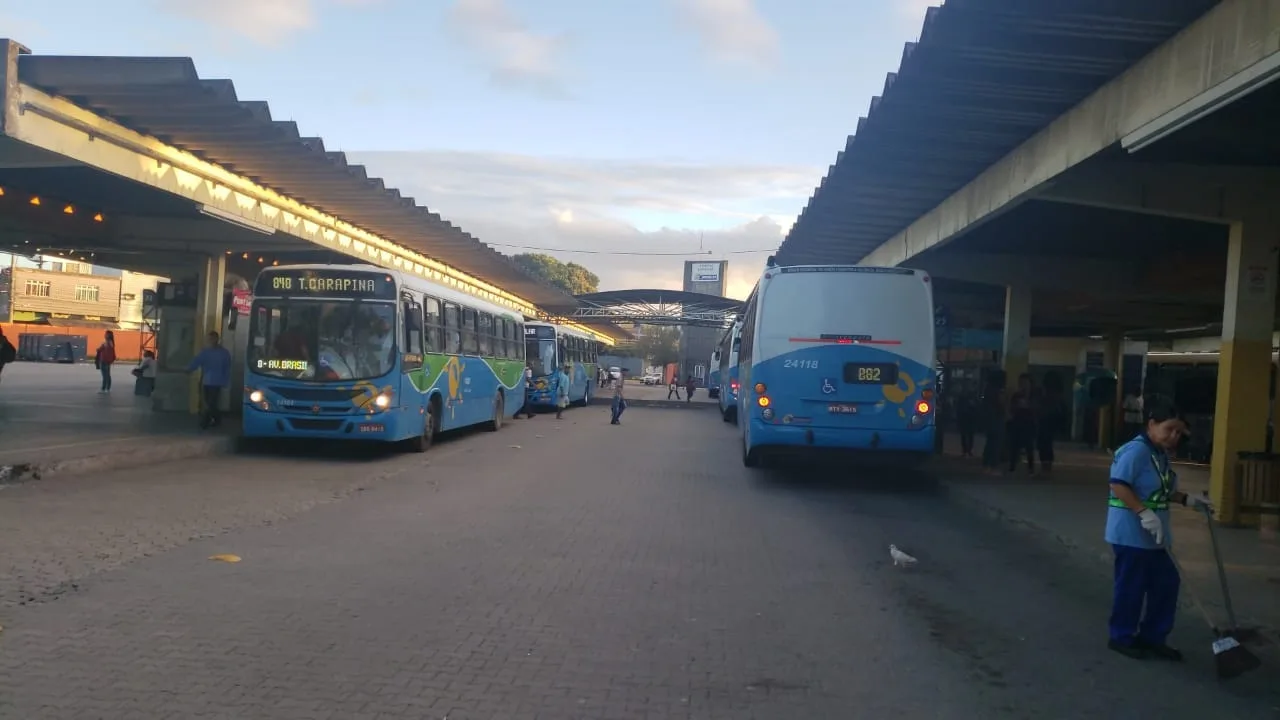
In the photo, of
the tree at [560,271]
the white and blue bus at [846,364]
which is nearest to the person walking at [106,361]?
the white and blue bus at [846,364]

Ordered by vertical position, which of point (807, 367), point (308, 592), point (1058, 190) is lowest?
point (308, 592)

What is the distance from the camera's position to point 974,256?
2173 centimetres

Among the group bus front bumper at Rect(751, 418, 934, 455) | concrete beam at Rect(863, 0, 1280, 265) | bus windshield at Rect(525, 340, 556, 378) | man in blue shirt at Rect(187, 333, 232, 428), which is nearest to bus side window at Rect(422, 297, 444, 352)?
man in blue shirt at Rect(187, 333, 232, 428)

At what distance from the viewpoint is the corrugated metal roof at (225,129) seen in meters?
12.2

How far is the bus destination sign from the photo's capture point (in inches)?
653

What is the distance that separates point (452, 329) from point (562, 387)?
1575cm

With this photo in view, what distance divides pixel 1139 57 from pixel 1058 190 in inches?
118

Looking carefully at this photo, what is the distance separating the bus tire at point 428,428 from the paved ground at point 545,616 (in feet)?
18.1

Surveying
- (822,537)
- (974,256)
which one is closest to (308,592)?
(822,537)

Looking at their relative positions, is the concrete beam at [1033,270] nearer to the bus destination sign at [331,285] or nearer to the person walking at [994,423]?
the person walking at [994,423]

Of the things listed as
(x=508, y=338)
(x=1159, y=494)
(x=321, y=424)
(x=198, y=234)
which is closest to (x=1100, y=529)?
(x=1159, y=494)

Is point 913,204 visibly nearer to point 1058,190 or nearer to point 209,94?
point 1058,190

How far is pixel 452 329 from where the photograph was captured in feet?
66.5

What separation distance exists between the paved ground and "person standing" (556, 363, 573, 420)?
71.8 ft
